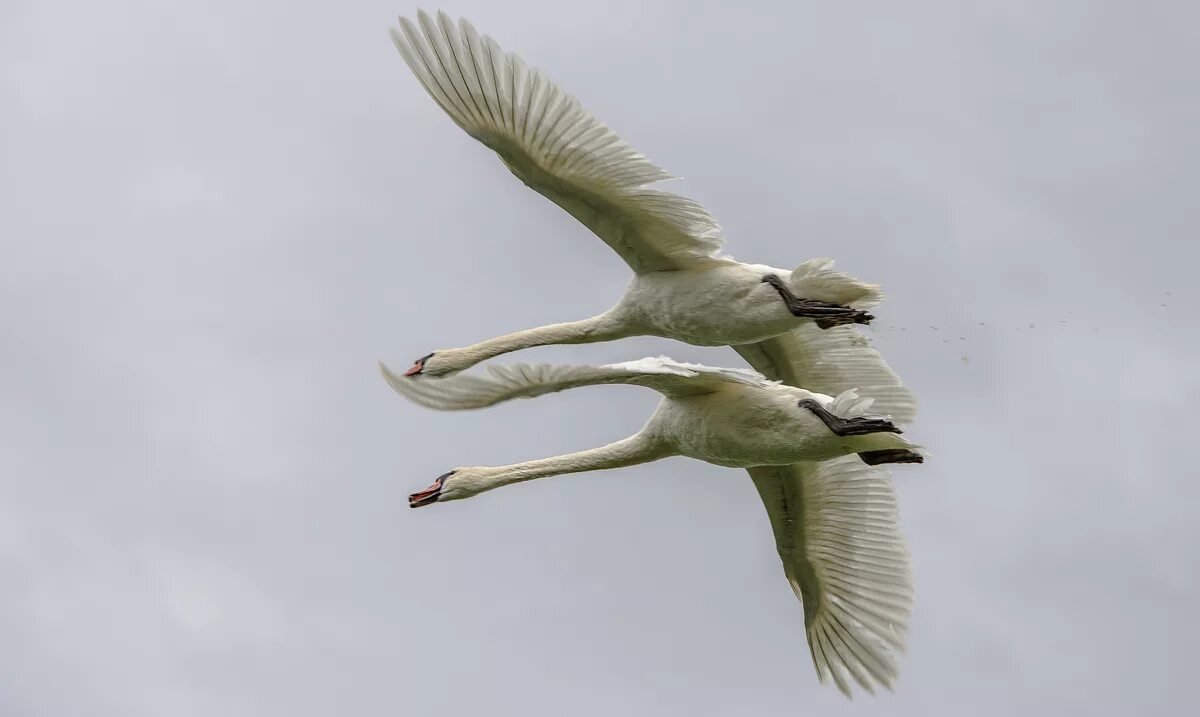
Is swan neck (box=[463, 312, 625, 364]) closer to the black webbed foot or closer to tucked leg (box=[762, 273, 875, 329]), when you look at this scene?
tucked leg (box=[762, 273, 875, 329])

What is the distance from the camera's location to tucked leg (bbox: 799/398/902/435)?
74.0 ft

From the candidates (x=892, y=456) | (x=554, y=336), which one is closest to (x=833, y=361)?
(x=892, y=456)

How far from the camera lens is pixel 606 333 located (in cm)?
2447

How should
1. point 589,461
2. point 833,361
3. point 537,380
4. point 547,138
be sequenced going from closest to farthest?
point 537,380 → point 547,138 → point 589,461 → point 833,361

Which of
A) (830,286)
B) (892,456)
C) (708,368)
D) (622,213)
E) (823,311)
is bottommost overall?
(892,456)

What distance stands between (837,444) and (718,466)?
195cm

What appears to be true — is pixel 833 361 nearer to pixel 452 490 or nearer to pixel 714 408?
pixel 714 408

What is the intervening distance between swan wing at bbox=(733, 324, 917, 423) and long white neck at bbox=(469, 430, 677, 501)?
2190mm

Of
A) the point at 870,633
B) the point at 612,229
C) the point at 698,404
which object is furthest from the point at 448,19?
the point at 870,633

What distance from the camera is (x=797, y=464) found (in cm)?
2492

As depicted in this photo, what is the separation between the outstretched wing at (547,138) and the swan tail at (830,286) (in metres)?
1.03

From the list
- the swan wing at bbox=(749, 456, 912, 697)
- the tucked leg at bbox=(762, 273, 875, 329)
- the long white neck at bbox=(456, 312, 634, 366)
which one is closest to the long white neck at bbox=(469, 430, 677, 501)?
the long white neck at bbox=(456, 312, 634, 366)

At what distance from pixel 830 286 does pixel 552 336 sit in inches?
137

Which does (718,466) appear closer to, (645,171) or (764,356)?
(764,356)
